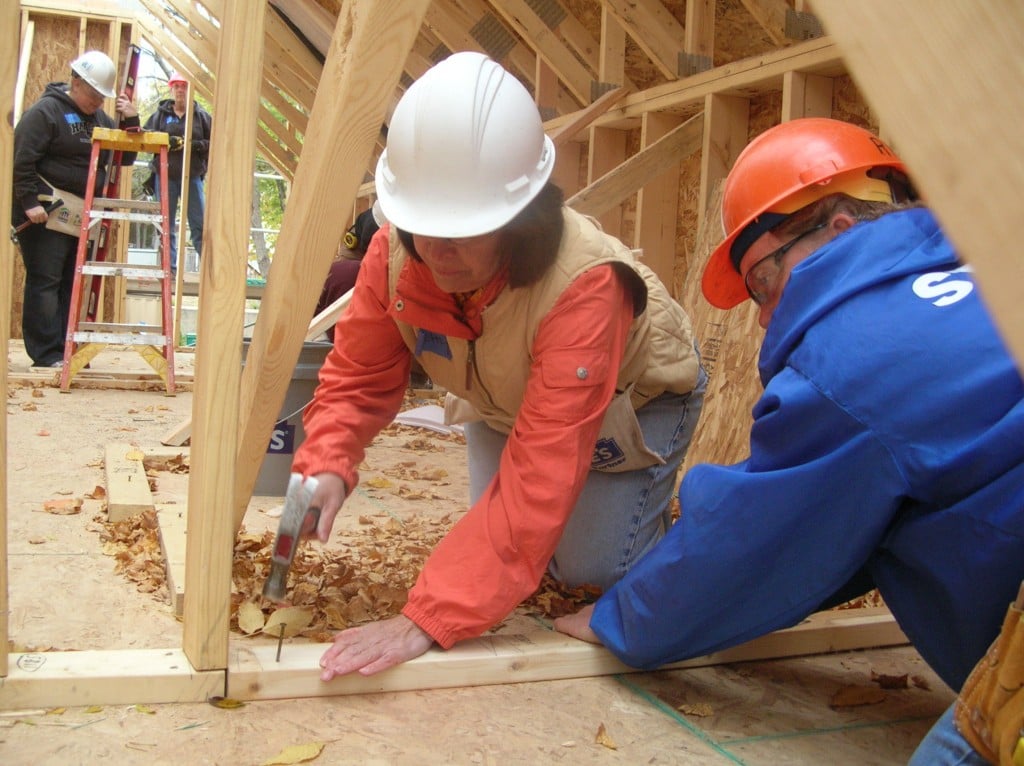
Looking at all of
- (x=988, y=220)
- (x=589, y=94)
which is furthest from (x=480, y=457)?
(x=589, y=94)

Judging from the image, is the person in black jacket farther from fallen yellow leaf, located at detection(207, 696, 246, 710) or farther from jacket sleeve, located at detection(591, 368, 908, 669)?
jacket sleeve, located at detection(591, 368, 908, 669)

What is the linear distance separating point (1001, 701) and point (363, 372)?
1.69m

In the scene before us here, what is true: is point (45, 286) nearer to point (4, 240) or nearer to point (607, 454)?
point (607, 454)

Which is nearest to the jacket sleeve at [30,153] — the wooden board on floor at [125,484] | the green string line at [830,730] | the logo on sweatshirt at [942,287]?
the wooden board on floor at [125,484]

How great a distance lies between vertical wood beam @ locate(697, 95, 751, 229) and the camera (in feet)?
16.7

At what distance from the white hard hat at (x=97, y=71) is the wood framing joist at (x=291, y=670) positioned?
6348 mm

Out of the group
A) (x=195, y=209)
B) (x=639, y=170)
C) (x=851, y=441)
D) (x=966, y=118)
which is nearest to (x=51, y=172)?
(x=639, y=170)

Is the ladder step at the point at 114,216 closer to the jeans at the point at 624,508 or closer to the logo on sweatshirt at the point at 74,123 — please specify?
the logo on sweatshirt at the point at 74,123

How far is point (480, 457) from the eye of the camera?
10.2ft

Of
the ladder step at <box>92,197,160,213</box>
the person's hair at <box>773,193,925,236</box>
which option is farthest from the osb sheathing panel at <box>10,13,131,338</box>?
the person's hair at <box>773,193,925,236</box>

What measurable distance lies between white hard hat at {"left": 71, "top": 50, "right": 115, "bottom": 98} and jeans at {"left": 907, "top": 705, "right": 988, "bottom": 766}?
7518mm

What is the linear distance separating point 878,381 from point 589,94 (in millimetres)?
5064

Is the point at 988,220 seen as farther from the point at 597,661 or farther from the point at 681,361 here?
the point at 681,361

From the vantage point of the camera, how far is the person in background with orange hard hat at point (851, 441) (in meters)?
1.51
